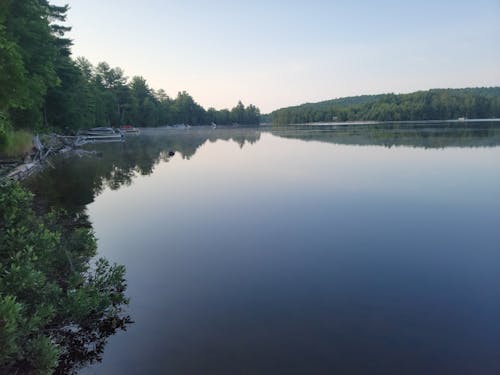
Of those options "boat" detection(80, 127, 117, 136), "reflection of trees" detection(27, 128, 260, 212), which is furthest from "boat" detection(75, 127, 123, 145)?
"reflection of trees" detection(27, 128, 260, 212)

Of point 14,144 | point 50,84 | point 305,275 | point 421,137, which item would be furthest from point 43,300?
point 421,137

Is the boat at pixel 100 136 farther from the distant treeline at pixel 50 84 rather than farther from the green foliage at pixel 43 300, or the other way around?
the green foliage at pixel 43 300

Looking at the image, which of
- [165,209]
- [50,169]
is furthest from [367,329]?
[50,169]

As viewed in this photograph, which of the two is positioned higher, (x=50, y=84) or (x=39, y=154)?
(x=50, y=84)

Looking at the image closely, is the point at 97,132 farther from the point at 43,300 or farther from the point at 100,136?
the point at 43,300

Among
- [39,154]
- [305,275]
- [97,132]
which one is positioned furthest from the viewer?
[97,132]

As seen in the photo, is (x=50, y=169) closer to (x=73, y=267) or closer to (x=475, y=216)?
(x=73, y=267)

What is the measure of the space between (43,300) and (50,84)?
1287 inches

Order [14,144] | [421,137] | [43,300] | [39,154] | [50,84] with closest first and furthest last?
1. [43,300]
2. [14,144]
3. [39,154]
4. [50,84]
5. [421,137]

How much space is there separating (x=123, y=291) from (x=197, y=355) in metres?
2.87

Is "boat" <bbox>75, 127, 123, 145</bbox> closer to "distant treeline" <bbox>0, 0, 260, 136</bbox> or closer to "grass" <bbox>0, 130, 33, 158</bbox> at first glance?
"distant treeline" <bbox>0, 0, 260, 136</bbox>

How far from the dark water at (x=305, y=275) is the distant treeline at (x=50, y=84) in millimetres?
5979

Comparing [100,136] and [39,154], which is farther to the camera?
[100,136]

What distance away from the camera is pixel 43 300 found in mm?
4871
